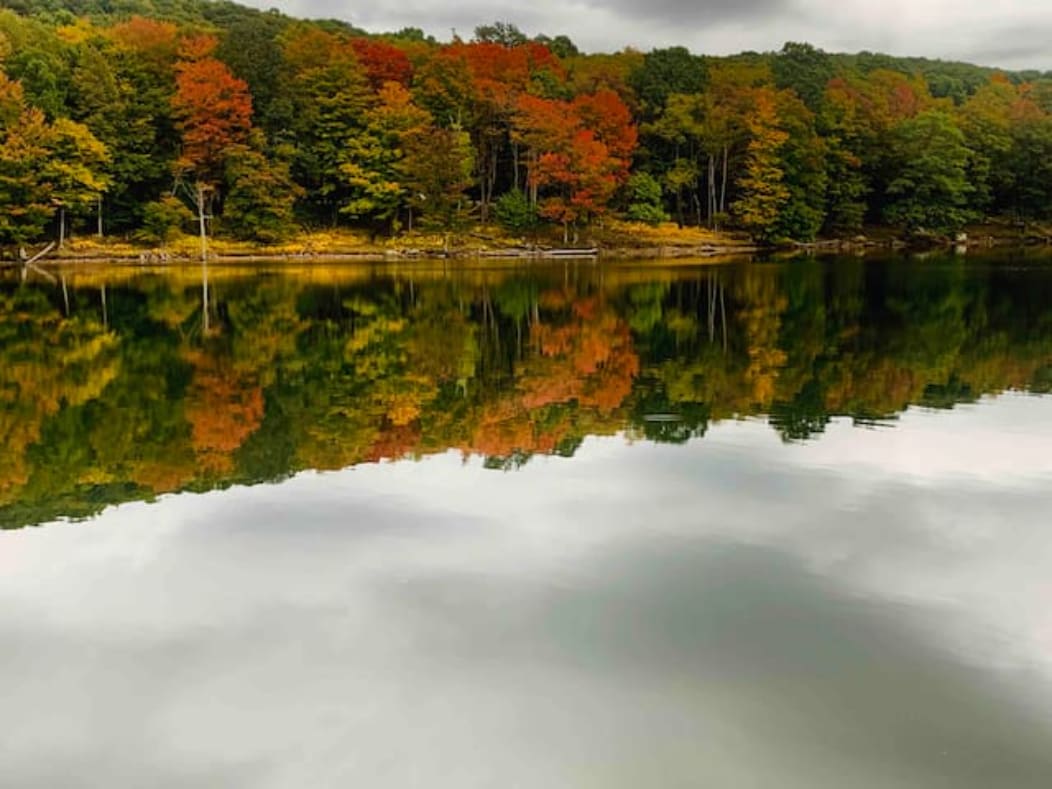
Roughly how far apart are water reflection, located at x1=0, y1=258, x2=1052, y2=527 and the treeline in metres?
19.3

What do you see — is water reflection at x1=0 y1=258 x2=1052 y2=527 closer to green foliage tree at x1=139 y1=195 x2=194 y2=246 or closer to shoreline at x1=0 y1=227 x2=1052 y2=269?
shoreline at x1=0 y1=227 x2=1052 y2=269

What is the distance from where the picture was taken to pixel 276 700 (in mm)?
5016

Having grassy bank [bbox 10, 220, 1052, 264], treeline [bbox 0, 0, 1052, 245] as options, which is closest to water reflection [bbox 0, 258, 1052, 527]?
grassy bank [bbox 10, 220, 1052, 264]

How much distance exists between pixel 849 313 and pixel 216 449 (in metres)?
16.0

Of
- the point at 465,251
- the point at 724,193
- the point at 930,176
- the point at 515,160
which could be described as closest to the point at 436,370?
the point at 465,251

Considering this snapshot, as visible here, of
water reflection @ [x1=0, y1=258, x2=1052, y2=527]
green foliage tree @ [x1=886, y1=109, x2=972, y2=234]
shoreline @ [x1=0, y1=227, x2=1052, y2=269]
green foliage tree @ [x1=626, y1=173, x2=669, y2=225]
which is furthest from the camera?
green foliage tree @ [x1=886, y1=109, x2=972, y2=234]

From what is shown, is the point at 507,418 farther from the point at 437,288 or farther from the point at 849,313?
the point at 437,288

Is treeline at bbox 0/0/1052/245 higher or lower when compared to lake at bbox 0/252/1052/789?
higher

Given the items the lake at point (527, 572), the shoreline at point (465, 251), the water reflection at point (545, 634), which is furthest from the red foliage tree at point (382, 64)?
the water reflection at point (545, 634)

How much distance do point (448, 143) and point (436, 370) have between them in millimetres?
34845

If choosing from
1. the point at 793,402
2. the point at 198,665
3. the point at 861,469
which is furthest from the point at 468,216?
the point at 198,665

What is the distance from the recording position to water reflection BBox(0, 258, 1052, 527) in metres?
10.3

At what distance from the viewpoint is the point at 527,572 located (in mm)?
6715

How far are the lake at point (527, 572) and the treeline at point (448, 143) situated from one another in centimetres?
3312
